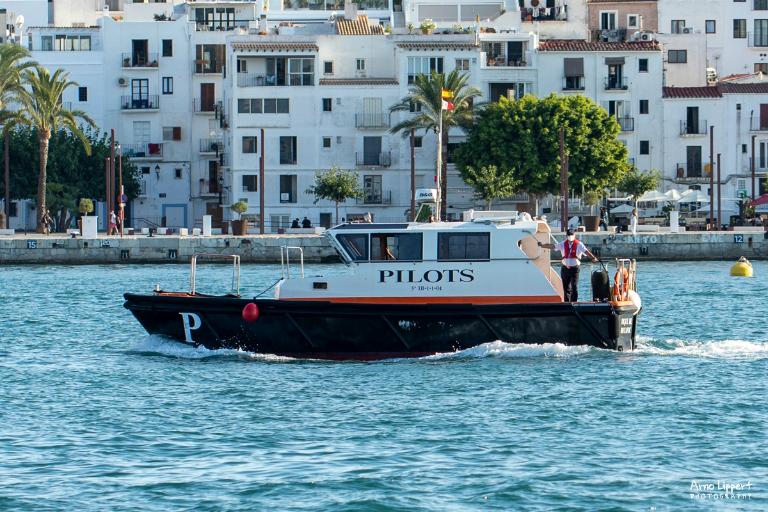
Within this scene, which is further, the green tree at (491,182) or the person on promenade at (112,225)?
the green tree at (491,182)

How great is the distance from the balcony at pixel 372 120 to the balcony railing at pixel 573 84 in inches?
377

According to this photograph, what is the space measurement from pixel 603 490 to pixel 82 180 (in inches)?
2795

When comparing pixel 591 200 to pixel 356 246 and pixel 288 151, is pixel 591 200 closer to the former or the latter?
pixel 288 151

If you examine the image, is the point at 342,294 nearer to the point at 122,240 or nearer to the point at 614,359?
the point at 614,359

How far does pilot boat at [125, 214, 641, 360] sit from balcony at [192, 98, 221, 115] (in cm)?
6324

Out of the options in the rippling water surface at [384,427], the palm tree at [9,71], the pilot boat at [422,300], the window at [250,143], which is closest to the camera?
the rippling water surface at [384,427]

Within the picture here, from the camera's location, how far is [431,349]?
31.4m

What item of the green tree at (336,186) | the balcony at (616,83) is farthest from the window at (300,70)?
the balcony at (616,83)

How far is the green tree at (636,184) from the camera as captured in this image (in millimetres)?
81625

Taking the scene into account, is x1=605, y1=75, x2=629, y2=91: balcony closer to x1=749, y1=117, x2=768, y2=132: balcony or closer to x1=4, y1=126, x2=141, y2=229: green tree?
x1=749, y1=117, x2=768, y2=132: balcony

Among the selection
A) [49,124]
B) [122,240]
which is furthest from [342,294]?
[49,124]

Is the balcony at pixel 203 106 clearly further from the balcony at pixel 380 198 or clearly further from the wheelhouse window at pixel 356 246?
the wheelhouse window at pixel 356 246

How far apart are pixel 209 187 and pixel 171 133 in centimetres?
400

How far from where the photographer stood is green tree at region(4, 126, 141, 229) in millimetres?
87438
